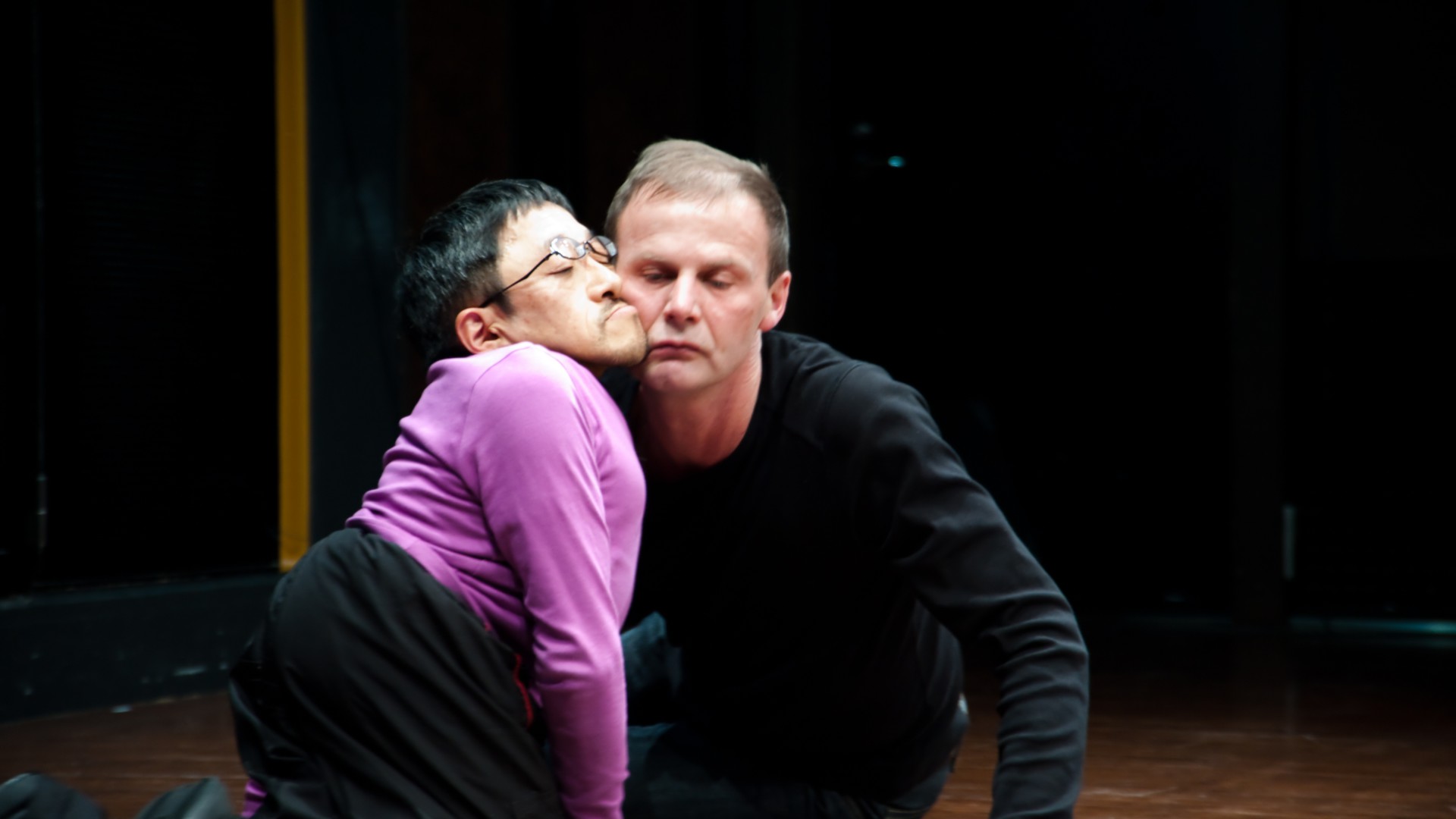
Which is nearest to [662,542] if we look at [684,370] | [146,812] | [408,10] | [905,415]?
[684,370]

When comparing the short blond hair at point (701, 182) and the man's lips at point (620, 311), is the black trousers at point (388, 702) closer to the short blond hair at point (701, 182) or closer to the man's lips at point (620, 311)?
the man's lips at point (620, 311)

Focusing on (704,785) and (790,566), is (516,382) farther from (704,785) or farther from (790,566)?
(704,785)

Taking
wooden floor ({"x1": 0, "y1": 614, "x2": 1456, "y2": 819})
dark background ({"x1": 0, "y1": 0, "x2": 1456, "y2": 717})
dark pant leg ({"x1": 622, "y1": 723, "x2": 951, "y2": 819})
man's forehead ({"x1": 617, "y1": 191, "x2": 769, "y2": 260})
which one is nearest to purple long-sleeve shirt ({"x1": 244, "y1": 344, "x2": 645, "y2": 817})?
man's forehead ({"x1": 617, "y1": 191, "x2": 769, "y2": 260})

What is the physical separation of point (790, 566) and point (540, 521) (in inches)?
18.3

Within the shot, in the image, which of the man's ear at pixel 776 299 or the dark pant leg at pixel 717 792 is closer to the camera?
the man's ear at pixel 776 299

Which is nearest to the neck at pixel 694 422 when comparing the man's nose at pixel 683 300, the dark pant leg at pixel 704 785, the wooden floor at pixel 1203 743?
the man's nose at pixel 683 300

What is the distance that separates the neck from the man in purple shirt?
8.2 inches

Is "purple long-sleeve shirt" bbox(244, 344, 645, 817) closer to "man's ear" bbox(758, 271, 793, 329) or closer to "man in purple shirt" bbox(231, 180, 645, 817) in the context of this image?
"man in purple shirt" bbox(231, 180, 645, 817)

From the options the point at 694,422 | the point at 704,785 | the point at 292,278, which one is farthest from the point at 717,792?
the point at 292,278

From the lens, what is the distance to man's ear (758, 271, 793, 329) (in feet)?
5.79

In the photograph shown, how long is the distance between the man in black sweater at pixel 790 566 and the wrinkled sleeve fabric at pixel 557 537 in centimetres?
27

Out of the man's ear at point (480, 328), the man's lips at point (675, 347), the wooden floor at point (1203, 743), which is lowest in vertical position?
the wooden floor at point (1203, 743)

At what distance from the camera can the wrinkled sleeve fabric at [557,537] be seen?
4.58ft

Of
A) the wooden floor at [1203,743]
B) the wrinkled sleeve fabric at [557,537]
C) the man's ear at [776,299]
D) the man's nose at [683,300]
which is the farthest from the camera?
the wooden floor at [1203,743]
